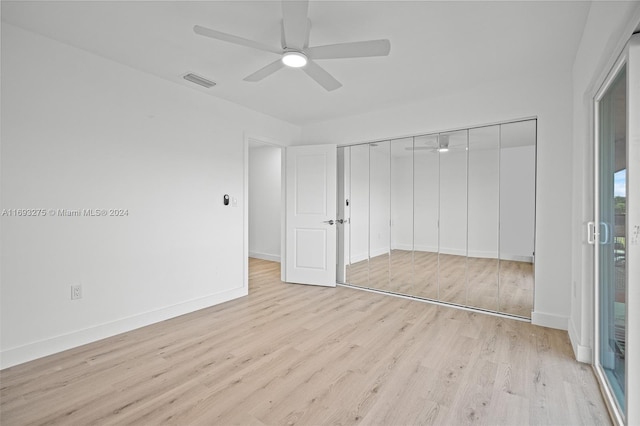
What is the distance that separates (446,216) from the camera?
→ 375 centimetres

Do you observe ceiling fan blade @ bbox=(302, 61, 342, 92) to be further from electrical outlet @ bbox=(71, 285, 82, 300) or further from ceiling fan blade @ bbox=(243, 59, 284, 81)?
electrical outlet @ bbox=(71, 285, 82, 300)

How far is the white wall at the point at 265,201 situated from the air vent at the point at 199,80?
10.1 ft

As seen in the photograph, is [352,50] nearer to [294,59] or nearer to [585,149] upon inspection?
[294,59]

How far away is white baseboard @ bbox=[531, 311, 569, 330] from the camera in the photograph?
2.86 meters

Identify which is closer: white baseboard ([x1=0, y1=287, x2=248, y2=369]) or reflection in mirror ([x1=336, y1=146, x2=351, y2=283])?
white baseboard ([x1=0, y1=287, x2=248, y2=369])

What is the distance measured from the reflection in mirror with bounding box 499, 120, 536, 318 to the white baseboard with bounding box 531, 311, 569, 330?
138 millimetres

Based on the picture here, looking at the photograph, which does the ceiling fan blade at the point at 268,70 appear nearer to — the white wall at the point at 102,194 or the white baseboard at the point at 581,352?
the white wall at the point at 102,194

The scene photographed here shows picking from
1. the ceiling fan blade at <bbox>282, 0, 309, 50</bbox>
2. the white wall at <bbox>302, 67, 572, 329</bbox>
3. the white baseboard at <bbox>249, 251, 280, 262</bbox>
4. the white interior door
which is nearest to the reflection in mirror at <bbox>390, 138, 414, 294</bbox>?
the white interior door

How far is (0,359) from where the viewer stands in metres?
2.17

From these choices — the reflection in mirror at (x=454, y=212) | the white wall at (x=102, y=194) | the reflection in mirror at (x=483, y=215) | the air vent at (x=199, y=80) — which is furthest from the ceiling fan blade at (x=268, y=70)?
the reflection in mirror at (x=483, y=215)

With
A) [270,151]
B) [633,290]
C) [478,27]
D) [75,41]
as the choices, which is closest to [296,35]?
[478,27]

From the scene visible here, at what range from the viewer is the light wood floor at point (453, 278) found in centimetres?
334

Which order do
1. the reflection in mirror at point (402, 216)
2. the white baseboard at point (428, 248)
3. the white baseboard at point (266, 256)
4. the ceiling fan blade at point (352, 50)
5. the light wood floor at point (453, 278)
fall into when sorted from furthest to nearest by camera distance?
the white baseboard at point (266, 256) < the reflection in mirror at point (402, 216) < the white baseboard at point (428, 248) < the light wood floor at point (453, 278) < the ceiling fan blade at point (352, 50)

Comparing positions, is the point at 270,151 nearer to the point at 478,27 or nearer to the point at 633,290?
the point at 478,27
